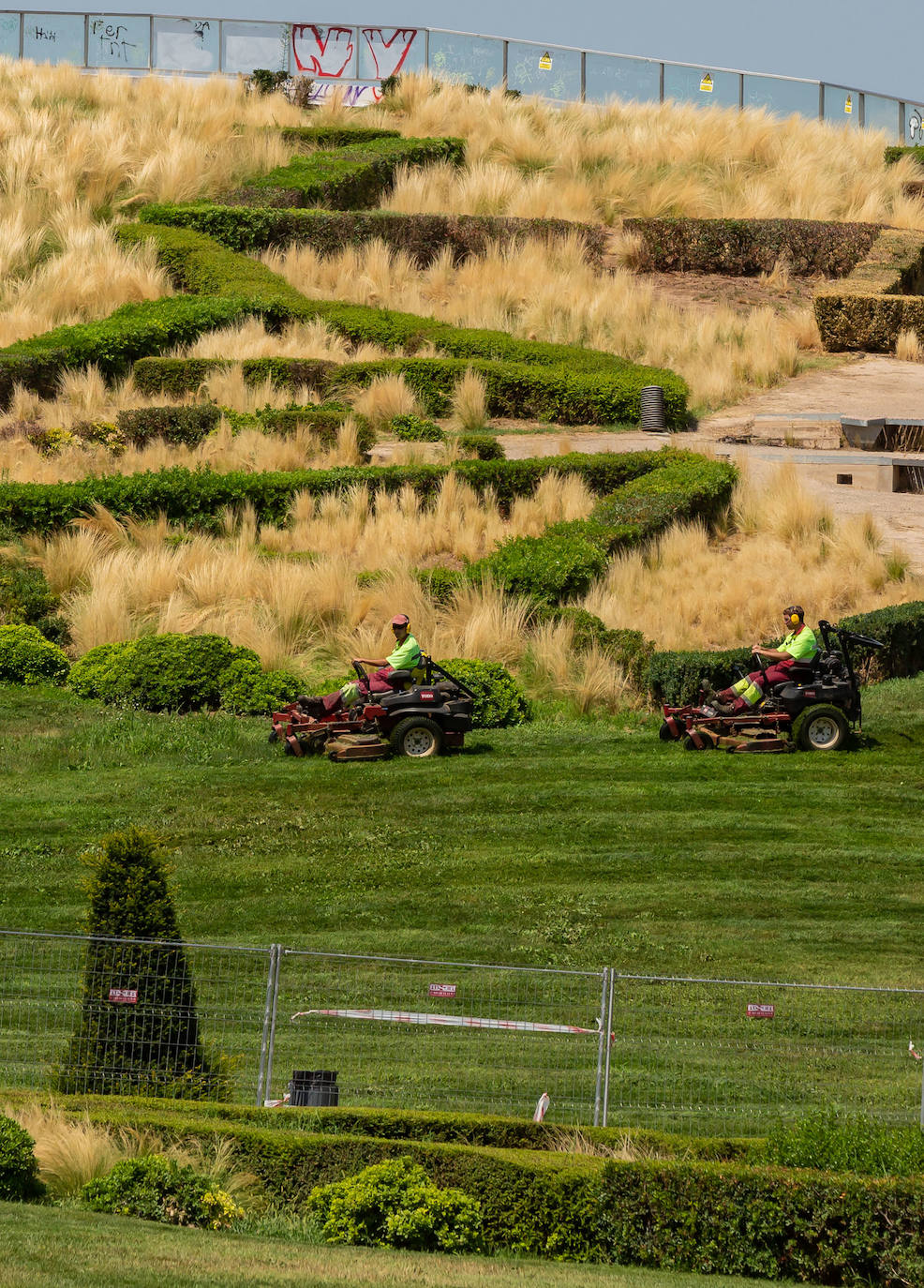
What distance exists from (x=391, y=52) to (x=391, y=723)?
34399 mm

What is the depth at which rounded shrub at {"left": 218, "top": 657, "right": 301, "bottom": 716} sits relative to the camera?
17859mm

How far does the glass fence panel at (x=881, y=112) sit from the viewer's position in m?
43.9

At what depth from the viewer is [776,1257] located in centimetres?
778

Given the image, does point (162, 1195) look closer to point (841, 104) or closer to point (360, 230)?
point (360, 230)

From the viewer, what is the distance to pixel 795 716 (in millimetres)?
16266

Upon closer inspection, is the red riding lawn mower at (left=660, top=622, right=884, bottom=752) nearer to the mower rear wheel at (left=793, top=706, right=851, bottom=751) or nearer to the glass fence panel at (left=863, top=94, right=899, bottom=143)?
the mower rear wheel at (left=793, top=706, right=851, bottom=751)

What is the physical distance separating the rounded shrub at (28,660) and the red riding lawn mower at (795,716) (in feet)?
22.0

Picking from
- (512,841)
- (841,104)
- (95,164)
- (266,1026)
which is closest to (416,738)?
(512,841)

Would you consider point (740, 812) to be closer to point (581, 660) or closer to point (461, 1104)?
point (581, 660)

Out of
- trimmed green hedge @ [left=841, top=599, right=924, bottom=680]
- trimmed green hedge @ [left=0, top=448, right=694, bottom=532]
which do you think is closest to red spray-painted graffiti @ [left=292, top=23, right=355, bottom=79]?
trimmed green hedge @ [left=0, top=448, right=694, bottom=532]

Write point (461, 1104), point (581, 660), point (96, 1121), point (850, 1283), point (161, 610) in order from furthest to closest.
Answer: point (161, 610)
point (581, 660)
point (461, 1104)
point (96, 1121)
point (850, 1283)

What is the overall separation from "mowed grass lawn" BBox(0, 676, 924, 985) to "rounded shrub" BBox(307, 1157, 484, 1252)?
12.1 feet

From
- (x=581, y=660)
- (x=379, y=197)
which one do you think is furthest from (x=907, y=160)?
(x=581, y=660)

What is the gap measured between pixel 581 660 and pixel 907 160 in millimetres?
25787
